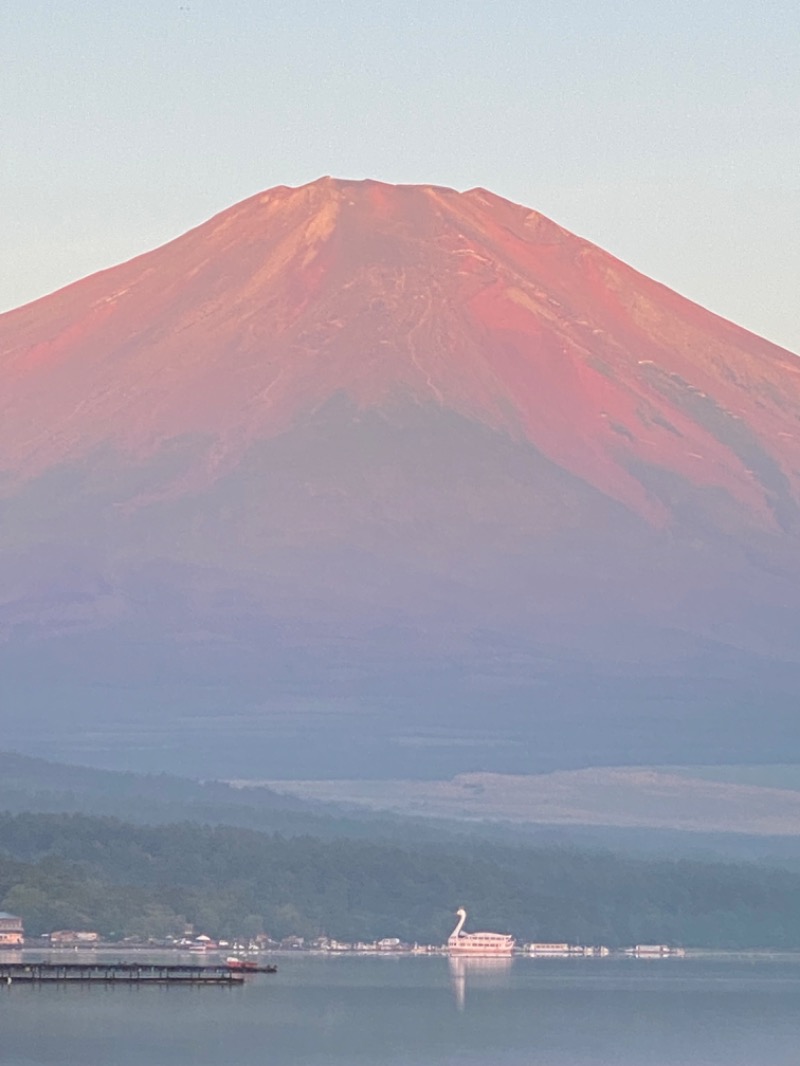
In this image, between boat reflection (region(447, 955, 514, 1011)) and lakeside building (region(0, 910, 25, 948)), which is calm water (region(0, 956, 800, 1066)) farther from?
lakeside building (region(0, 910, 25, 948))

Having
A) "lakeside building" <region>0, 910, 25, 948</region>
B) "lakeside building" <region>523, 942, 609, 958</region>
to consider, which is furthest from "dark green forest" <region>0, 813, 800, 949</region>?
"lakeside building" <region>0, 910, 25, 948</region>

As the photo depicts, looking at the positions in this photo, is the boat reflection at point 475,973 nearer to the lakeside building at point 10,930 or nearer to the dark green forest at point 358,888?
the dark green forest at point 358,888

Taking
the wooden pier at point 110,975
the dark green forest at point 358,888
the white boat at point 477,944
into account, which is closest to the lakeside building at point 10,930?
the dark green forest at point 358,888

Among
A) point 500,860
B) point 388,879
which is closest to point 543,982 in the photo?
point 388,879

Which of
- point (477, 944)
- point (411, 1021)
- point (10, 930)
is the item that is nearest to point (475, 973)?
point (477, 944)

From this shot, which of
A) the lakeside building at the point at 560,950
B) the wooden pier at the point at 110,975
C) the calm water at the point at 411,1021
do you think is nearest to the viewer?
the calm water at the point at 411,1021

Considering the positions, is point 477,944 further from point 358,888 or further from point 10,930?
point 10,930
